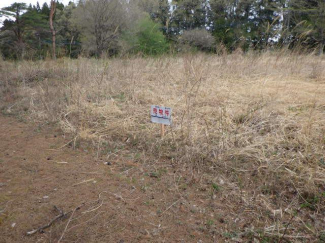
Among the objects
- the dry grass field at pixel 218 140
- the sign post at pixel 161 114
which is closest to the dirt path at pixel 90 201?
the dry grass field at pixel 218 140

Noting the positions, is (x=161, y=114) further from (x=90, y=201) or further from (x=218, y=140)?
(x=90, y=201)

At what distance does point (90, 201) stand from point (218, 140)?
1.26 meters

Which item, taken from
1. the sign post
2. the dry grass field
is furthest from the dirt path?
the sign post

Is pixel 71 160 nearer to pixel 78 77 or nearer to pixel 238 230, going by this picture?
pixel 238 230

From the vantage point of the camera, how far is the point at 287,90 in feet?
10.7

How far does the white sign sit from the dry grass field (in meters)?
0.21

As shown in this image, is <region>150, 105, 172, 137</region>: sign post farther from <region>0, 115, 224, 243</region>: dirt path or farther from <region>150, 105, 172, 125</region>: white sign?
<region>0, 115, 224, 243</region>: dirt path

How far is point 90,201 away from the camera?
1498mm

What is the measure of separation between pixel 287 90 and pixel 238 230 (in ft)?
8.36

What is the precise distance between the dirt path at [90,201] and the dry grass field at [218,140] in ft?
0.07

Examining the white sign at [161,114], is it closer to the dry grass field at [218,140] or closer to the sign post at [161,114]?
the sign post at [161,114]

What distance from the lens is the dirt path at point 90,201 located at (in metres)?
1.26

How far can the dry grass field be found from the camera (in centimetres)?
142

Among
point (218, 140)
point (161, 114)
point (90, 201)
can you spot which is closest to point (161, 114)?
point (161, 114)
